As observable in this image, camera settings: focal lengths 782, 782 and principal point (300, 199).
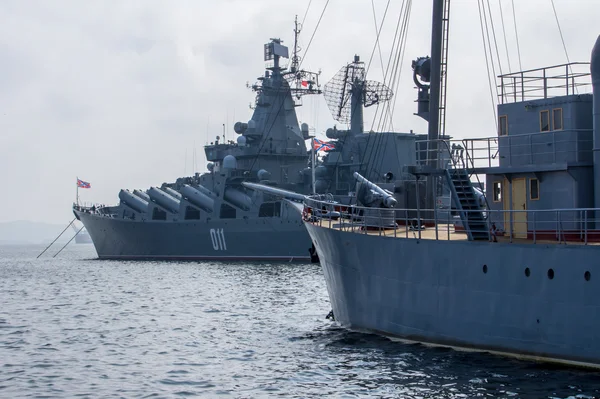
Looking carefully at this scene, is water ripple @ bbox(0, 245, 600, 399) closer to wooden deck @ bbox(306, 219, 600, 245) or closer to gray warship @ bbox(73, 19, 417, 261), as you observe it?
wooden deck @ bbox(306, 219, 600, 245)

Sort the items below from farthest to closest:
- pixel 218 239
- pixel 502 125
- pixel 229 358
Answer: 1. pixel 218 239
2. pixel 502 125
3. pixel 229 358

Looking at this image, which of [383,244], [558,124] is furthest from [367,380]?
[558,124]

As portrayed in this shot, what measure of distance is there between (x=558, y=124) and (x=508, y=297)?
189 inches

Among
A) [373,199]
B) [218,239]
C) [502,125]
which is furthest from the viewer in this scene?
[218,239]

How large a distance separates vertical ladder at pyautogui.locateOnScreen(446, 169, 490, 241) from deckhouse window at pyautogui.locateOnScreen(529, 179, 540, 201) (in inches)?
51.5

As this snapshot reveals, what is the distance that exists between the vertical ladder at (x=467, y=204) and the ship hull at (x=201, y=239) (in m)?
39.1

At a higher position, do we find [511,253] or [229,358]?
[511,253]

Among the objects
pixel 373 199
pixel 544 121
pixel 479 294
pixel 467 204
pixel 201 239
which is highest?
pixel 544 121

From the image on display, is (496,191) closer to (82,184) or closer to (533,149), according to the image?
(533,149)

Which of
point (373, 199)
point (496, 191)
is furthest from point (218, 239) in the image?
point (496, 191)

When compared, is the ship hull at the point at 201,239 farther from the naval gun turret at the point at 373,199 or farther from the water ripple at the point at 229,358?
the naval gun turret at the point at 373,199

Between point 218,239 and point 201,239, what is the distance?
255 centimetres

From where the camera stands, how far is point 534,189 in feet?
63.5

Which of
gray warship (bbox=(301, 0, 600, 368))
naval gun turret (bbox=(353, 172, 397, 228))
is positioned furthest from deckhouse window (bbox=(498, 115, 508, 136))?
naval gun turret (bbox=(353, 172, 397, 228))
